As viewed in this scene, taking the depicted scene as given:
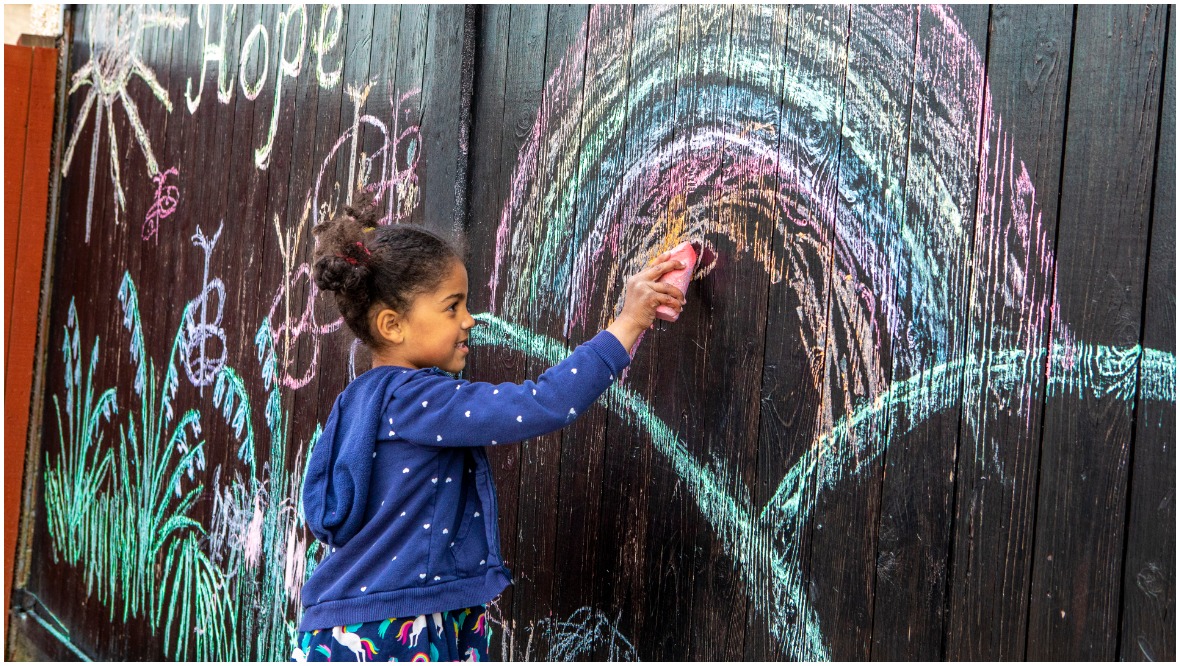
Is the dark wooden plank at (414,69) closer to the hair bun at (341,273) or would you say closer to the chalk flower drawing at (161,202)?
the hair bun at (341,273)

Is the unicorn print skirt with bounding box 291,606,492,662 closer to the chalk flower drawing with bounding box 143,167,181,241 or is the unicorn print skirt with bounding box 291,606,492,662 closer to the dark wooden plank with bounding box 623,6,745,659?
the dark wooden plank with bounding box 623,6,745,659

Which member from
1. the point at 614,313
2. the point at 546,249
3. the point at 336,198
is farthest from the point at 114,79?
the point at 614,313

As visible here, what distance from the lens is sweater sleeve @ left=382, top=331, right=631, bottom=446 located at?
209cm

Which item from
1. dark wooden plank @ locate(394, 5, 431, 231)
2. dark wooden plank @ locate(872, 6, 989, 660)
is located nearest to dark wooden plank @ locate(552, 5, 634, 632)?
dark wooden plank @ locate(394, 5, 431, 231)

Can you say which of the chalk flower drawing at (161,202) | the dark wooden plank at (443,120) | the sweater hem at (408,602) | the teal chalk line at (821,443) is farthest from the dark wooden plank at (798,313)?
the chalk flower drawing at (161,202)

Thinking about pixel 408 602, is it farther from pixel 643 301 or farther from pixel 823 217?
pixel 823 217

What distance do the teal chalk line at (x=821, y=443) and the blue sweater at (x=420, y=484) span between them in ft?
0.94

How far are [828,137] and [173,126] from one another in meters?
3.12

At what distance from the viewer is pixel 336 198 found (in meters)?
3.31

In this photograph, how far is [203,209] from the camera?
13.4 feet

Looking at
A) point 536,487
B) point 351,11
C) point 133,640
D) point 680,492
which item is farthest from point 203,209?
point 680,492

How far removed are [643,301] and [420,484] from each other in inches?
21.9

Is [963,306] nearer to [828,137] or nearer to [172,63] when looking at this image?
A: [828,137]

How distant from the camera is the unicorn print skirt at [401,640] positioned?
7.10 feet
